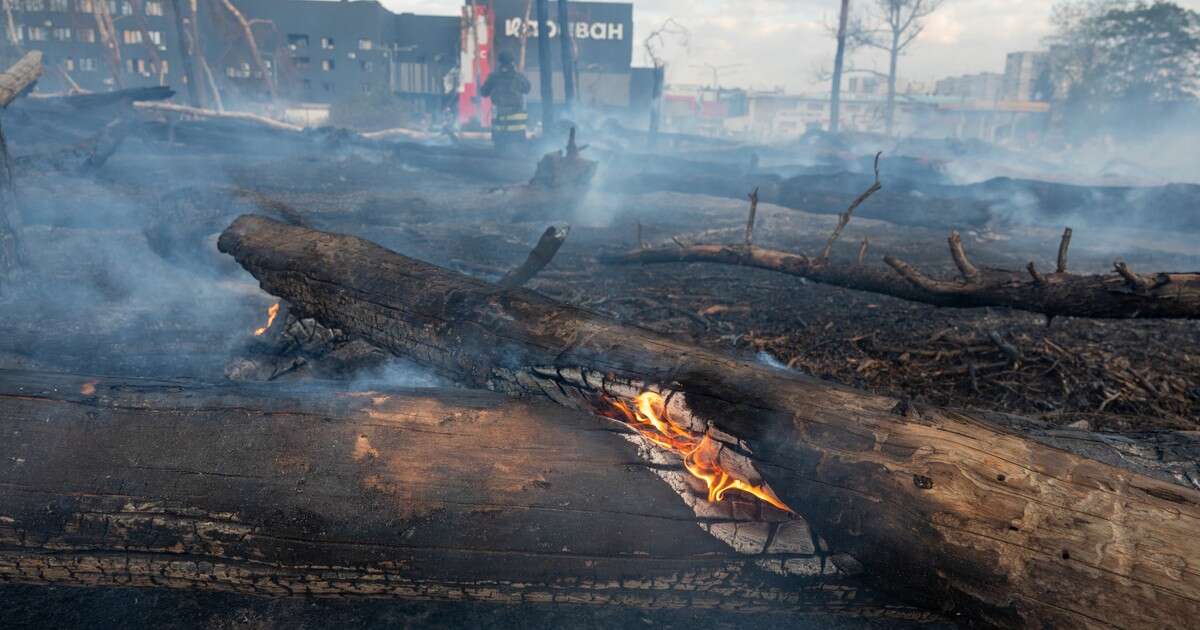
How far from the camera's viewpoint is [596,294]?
6562 mm

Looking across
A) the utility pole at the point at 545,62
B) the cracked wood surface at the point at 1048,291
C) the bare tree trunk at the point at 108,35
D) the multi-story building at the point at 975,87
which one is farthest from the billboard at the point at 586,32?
the cracked wood surface at the point at 1048,291

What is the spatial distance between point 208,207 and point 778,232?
8.38m

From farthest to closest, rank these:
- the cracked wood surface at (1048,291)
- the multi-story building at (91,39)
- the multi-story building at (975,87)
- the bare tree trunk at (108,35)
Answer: the multi-story building at (975,87)
the multi-story building at (91,39)
the bare tree trunk at (108,35)
the cracked wood surface at (1048,291)

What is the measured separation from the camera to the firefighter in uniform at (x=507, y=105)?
17359 millimetres

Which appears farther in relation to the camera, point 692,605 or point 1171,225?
point 1171,225

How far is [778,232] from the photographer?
11.4 metres

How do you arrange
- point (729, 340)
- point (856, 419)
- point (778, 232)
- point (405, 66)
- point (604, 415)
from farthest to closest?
point (405, 66)
point (778, 232)
point (729, 340)
point (604, 415)
point (856, 419)

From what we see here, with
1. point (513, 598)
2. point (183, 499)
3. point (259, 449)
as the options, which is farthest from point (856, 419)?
point (183, 499)

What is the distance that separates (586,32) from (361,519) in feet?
116

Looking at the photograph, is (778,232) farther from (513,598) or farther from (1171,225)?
(513,598)

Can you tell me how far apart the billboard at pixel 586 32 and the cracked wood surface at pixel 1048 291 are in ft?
98.1

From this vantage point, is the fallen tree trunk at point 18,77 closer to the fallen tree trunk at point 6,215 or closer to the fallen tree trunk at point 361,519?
the fallen tree trunk at point 6,215

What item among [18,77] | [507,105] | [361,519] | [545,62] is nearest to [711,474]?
[361,519]

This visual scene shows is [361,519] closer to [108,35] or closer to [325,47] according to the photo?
[108,35]
